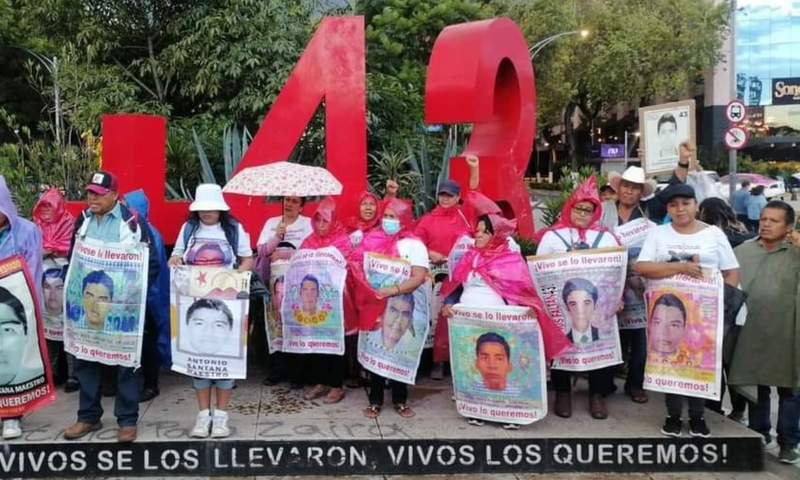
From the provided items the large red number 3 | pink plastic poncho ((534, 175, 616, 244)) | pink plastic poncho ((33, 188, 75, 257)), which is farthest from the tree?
pink plastic poncho ((33, 188, 75, 257))

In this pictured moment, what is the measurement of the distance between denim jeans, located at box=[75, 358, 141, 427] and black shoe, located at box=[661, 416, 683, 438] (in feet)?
11.4

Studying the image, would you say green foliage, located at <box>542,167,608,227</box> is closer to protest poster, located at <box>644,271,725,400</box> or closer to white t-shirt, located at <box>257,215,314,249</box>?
protest poster, located at <box>644,271,725,400</box>

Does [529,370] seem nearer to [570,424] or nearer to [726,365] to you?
[570,424]

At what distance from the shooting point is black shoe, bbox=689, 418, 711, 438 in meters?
4.70

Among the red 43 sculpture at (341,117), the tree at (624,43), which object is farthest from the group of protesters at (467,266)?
the tree at (624,43)

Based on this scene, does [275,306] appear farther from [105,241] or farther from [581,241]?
[581,241]

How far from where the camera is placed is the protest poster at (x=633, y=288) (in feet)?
17.4

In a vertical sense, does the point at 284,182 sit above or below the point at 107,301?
above

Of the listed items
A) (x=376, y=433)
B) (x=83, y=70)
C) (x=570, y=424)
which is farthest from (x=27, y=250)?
(x=83, y=70)

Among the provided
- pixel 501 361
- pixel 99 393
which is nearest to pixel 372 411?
pixel 501 361

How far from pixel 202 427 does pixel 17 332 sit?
130cm

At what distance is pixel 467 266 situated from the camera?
Answer: 4.84 m

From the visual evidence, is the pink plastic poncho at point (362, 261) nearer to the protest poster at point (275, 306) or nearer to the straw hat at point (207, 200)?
the protest poster at point (275, 306)

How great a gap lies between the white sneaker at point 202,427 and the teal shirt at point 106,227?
4.13 feet
